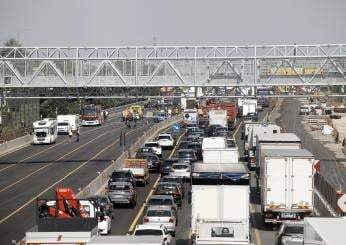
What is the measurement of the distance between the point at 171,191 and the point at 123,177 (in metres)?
4.78

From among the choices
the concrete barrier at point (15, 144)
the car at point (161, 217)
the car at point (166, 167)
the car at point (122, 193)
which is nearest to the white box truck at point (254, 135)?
the car at point (166, 167)

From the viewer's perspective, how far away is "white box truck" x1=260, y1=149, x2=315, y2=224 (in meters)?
32.2

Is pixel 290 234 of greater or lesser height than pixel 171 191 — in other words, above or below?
above

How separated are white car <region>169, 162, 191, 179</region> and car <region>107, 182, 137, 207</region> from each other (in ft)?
27.3

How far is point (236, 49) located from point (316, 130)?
43.5 meters

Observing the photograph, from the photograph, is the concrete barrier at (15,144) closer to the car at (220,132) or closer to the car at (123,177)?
the car at (220,132)

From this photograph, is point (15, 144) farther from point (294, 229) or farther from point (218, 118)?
point (294, 229)

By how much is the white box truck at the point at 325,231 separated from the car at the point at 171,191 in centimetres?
2141

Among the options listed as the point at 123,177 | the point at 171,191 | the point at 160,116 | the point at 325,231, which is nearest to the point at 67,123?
the point at 160,116

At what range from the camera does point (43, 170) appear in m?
57.4

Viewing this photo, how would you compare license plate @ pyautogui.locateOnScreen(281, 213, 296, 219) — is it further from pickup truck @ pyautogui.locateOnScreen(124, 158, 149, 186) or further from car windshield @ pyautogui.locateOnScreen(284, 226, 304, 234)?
pickup truck @ pyautogui.locateOnScreen(124, 158, 149, 186)

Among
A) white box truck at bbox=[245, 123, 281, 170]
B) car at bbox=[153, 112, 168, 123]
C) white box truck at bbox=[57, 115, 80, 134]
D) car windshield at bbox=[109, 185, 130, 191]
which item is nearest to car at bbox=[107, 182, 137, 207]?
car windshield at bbox=[109, 185, 130, 191]

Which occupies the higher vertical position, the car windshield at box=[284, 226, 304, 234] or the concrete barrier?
the car windshield at box=[284, 226, 304, 234]

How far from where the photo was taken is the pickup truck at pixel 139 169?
47.2m
